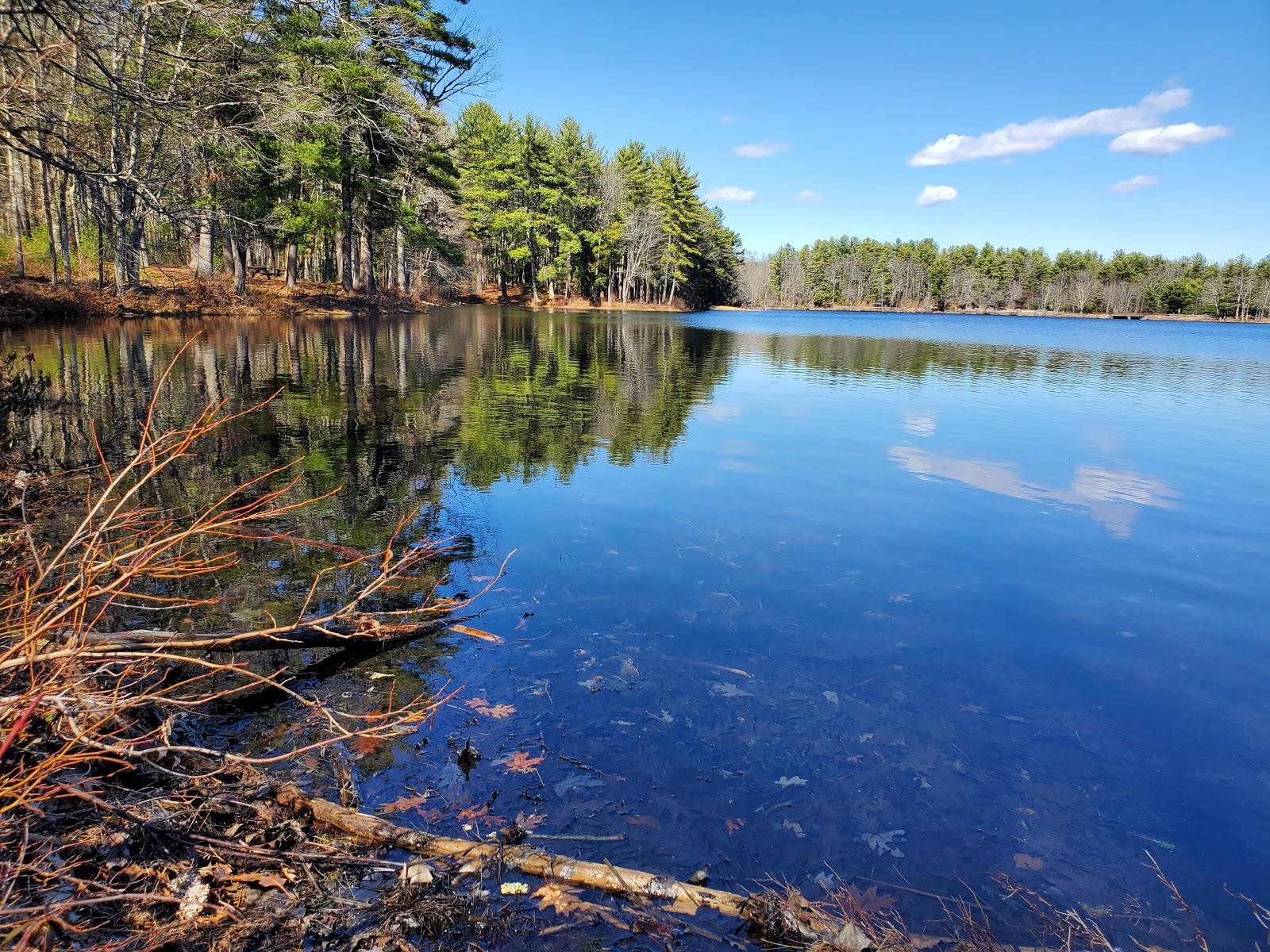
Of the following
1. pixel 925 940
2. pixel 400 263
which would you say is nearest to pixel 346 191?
pixel 400 263

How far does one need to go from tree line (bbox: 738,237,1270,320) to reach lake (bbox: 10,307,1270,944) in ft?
383

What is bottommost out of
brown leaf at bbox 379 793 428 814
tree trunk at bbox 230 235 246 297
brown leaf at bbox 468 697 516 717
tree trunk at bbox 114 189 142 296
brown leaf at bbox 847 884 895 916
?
brown leaf at bbox 847 884 895 916

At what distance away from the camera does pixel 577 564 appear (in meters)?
7.03

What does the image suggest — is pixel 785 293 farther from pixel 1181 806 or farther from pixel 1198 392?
pixel 1181 806

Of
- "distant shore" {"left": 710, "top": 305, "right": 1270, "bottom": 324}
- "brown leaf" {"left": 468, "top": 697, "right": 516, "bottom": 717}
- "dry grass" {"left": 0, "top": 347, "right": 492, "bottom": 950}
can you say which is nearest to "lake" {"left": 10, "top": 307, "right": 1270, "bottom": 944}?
"brown leaf" {"left": 468, "top": 697, "right": 516, "bottom": 717}

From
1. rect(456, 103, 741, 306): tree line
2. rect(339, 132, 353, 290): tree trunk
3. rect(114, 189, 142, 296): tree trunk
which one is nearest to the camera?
rect(114, 189, 142, 296): tree trunk

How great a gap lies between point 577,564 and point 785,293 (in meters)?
139

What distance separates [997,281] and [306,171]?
127396 mm

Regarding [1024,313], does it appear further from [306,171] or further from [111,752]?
[111,752]

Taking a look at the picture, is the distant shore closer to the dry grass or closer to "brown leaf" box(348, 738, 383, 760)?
"brown leaf" box(348, 738, 383, 760)

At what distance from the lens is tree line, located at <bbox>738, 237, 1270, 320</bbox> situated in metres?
114

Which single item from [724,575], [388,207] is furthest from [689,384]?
[388,207]

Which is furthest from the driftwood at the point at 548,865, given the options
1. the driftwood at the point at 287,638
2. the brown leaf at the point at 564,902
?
the driftwood at the point at 287,638

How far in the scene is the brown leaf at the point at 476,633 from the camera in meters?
5.41
